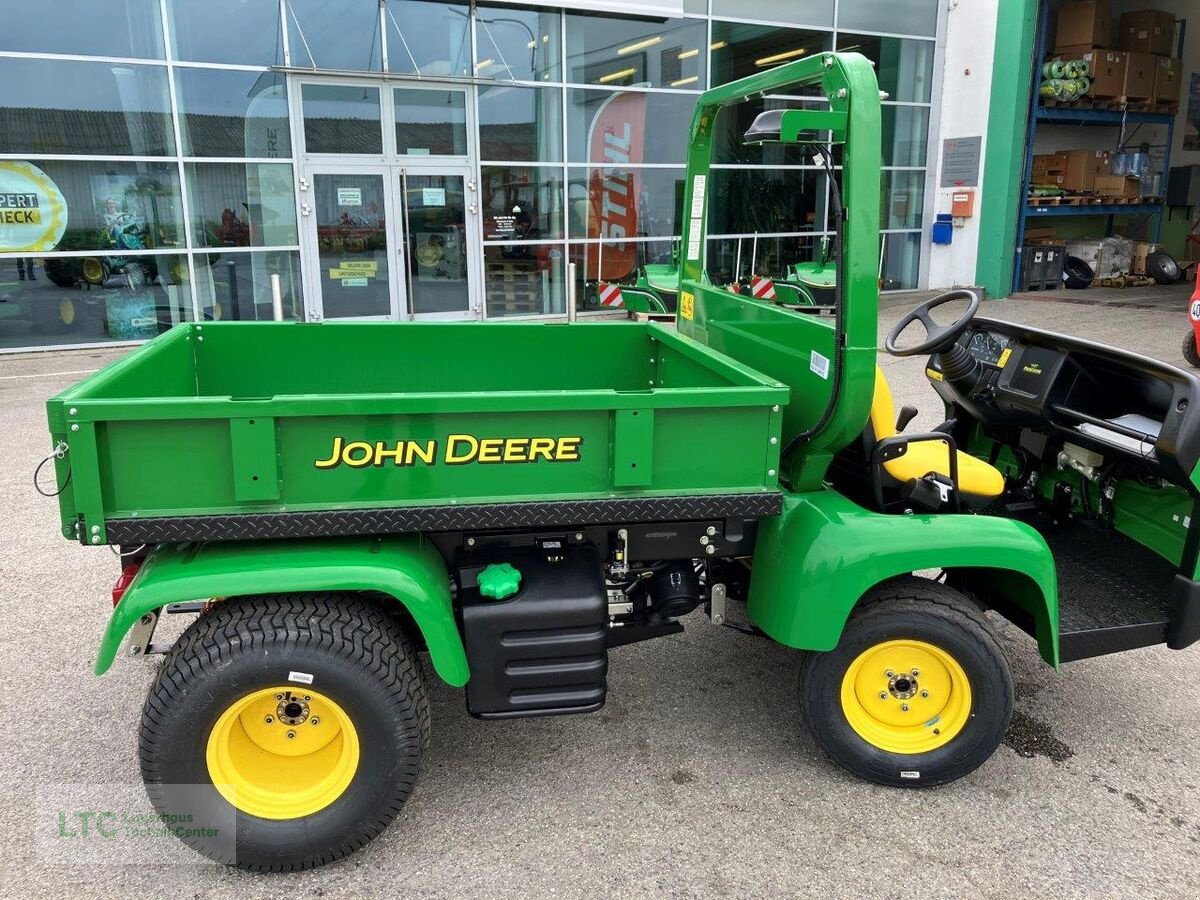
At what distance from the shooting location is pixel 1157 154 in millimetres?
18797

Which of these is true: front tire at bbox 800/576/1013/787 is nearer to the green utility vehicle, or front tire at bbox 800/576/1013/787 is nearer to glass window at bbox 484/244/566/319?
the green utility vehicle

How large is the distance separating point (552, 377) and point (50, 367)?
854 cm

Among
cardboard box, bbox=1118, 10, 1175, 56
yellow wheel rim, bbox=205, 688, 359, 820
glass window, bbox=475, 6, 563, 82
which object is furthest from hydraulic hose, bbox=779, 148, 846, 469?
cardboard box, bbox=1118, 10, 1175, 56

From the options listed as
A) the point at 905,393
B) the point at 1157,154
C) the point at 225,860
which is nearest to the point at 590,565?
the point at 225,860

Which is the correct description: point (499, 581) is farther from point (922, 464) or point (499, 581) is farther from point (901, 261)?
point (901, 261)

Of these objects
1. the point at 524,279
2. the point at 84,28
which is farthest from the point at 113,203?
the point at 524,279

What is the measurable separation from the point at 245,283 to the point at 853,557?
429 inches

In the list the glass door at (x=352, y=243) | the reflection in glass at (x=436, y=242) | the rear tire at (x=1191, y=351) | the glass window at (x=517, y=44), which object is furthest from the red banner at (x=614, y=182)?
the rear tire at (x=1191, y=351)

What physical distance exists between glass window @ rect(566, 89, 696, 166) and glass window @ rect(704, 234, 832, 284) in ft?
5.15

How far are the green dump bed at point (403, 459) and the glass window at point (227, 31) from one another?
9694 mm

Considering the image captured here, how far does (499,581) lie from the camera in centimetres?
284

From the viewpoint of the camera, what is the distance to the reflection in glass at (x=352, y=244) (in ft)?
40.0

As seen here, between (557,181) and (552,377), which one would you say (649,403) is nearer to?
(552,377)
